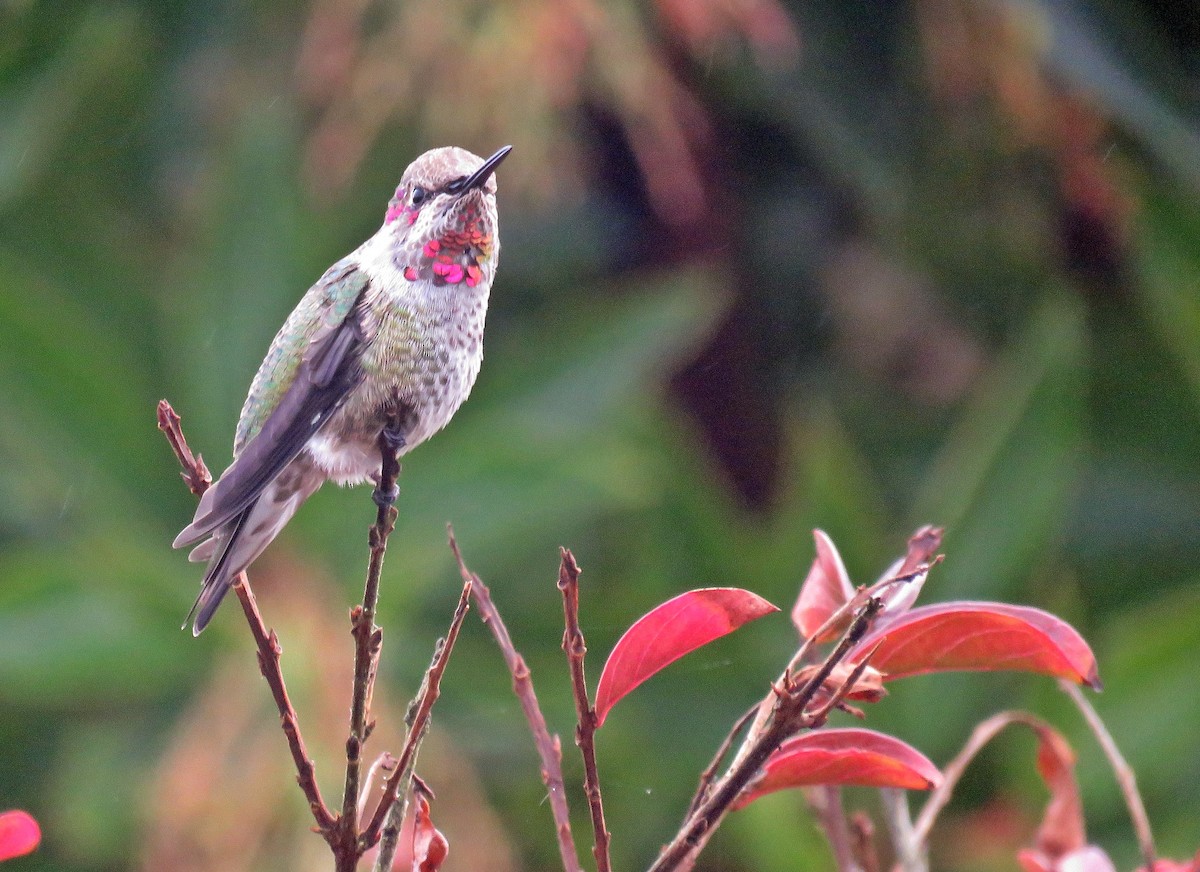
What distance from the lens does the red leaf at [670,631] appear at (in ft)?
3.61

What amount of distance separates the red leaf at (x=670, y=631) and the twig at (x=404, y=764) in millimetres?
120

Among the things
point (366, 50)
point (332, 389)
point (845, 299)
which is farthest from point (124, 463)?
point (332, 389)

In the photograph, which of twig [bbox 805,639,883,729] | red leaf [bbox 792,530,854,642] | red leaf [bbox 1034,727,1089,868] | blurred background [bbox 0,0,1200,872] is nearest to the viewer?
twig [bbox 805,639,883,729]

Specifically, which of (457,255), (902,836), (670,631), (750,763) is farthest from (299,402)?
(902,836)

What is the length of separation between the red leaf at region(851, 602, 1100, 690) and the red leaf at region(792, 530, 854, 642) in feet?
0.29

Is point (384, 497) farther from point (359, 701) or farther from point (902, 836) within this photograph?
point (902, 836)

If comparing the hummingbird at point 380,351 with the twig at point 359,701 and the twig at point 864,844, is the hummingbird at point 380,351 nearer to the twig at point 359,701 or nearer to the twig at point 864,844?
the twig at point 359,701

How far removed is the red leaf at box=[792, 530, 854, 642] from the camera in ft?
4.04

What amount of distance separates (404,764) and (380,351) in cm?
45

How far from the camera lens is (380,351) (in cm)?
140

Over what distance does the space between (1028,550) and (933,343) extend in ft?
3.42

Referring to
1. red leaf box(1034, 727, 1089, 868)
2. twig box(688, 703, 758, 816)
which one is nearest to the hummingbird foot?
twig box(688, 703, 758, 816)

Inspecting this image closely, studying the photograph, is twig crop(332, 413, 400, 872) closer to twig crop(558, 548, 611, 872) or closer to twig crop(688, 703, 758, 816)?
twig crop(558, 548, 611, 872)

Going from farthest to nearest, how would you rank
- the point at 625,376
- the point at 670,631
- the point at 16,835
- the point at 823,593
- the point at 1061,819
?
the point at 625,376 → the point at 1061,819 → the point at 823,593 → the point at 670,631 → the point at 16,835
